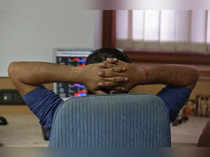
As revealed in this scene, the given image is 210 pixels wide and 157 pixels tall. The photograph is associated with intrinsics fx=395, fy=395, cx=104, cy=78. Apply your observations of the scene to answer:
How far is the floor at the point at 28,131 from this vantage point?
1.45m

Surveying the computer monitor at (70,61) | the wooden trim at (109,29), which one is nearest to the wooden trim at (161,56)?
the wooden trim at (109,29)

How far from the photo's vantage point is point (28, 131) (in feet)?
→ 5.21

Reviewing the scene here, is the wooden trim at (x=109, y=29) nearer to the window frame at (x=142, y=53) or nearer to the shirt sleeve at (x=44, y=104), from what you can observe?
the window frame at (x=142, y=53)

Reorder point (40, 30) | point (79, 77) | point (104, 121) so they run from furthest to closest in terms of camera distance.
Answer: point (40, 30)
point (79, 77)
point (104, 121)

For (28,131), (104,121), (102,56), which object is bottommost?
(28,131)

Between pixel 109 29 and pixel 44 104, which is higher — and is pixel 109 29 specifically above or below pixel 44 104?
above

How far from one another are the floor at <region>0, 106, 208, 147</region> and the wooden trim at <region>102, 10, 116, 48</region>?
66cm

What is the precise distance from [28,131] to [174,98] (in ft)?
2.53

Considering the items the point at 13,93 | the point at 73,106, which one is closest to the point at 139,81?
the point at 73,106

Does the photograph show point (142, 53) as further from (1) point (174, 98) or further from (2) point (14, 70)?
(2) point (14, 70)

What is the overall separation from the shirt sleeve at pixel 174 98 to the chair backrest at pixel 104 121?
156mm

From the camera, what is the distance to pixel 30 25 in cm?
178

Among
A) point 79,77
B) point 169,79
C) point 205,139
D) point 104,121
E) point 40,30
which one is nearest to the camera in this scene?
point 104,121

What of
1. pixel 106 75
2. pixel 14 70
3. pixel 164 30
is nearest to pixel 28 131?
pixel 14 70
